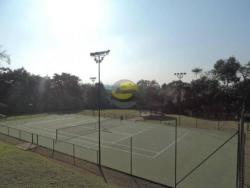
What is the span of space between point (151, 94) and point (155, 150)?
110 feet

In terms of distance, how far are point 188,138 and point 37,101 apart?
36.5 m

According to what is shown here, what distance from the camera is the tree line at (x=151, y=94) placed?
4419 centimetres

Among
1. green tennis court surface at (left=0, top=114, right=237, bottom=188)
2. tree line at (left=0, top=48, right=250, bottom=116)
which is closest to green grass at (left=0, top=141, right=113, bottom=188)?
green tennis court surface at (left=0, top=114, right=237, bottom=188)

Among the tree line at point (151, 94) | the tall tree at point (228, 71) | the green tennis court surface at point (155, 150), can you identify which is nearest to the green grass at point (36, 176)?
the green tennis court surface at point (155, 150)

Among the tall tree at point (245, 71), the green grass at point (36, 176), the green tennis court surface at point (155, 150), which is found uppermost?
the tall tree at point (245, 71)

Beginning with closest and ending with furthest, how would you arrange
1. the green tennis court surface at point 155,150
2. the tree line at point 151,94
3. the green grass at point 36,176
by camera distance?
the green grass at point 36,176 → the green tennis court surface at point 155,150 → the tree line at point 151,94

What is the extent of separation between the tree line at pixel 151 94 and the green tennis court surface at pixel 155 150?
63.1 ft

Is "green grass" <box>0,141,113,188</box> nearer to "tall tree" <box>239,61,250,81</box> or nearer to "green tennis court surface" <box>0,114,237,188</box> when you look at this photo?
"green tennis court surface" <box>0,114,237,188</box>

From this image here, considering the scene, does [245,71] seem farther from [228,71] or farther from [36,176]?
[36,176]

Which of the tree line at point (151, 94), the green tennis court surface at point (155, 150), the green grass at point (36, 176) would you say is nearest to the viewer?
the green grass at point (36, 176)

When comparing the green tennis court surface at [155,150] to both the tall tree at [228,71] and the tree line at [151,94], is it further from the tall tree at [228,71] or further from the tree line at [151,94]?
the tall tree at [228,71]

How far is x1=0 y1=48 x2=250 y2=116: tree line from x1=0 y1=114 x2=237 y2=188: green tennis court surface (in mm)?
19238

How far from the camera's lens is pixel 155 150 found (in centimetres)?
1766

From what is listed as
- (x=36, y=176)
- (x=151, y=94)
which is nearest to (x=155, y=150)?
(x=36, y=176)
